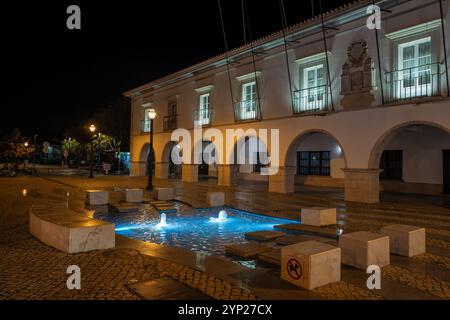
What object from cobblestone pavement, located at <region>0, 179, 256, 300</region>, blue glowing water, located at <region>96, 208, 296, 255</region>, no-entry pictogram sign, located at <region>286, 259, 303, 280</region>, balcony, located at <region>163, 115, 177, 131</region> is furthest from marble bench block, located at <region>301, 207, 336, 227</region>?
balcony, located at <region>163, 115, 177, 131</region>

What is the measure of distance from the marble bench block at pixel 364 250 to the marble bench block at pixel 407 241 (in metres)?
0.74

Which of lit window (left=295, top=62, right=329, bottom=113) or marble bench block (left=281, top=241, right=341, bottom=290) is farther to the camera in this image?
lit window (left=295, top=62, right=329, bottom=113)

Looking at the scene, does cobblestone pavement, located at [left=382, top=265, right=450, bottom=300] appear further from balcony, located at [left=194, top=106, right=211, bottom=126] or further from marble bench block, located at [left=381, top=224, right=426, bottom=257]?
balcony, located at [left=194, top=106, right=211, bottom=126]

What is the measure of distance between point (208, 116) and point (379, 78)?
11469 mm

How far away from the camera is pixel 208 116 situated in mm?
22453

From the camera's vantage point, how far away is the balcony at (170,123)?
82.6 ft

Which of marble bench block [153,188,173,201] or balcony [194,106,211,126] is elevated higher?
balcony [194,106,211,126]

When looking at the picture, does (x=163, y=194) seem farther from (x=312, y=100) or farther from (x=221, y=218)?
(x=312, y=100)

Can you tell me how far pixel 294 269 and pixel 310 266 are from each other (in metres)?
0.27

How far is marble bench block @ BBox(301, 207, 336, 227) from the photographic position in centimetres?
869

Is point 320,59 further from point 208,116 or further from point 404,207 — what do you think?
point 208,116

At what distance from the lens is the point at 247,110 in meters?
19.5

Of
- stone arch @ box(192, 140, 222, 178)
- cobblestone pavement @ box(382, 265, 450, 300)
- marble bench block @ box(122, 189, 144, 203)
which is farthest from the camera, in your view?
stone arch @ box(192, 140, 222, 178)
